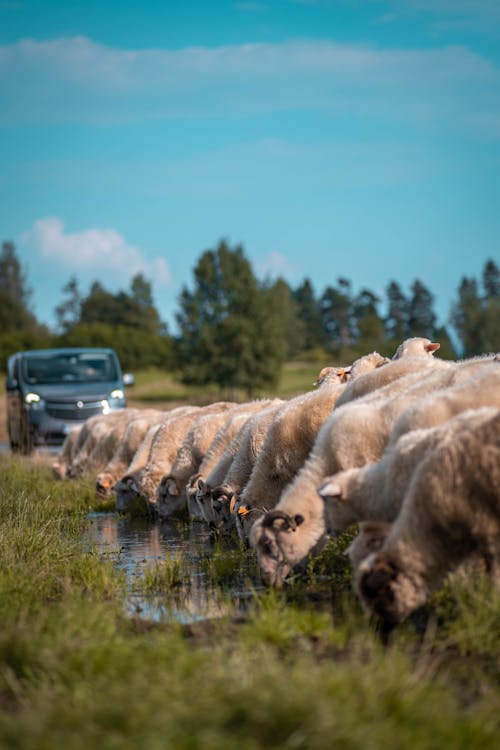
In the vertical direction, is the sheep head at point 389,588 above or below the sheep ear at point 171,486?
above

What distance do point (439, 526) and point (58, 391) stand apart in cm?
2062

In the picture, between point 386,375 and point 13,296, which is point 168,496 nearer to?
point 386,375

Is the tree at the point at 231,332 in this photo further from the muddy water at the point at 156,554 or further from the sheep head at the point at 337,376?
the sheep head at the point at 337,376

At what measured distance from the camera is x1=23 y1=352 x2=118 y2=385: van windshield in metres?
25.8

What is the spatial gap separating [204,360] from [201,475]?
2766 inches

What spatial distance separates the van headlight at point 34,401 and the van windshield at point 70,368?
70 cm

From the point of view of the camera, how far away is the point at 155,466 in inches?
539

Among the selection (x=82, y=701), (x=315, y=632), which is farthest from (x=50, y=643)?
(x=315, y=632)

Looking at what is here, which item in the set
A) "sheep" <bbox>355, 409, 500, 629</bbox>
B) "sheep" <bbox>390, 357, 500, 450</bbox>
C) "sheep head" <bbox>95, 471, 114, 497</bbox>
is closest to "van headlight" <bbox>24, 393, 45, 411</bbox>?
"sheep head" <bbox>95, 471, 114, 497</bbox>

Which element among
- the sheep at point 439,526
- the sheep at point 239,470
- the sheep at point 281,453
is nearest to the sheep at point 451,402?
the sheep at point 439,526

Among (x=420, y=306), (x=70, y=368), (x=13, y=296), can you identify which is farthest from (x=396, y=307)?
(x=70, y=368)

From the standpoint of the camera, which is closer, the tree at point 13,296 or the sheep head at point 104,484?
the sheep head at point 104,484

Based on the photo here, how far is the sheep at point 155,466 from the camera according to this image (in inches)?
535

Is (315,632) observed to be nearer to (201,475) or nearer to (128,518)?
(201,475)
